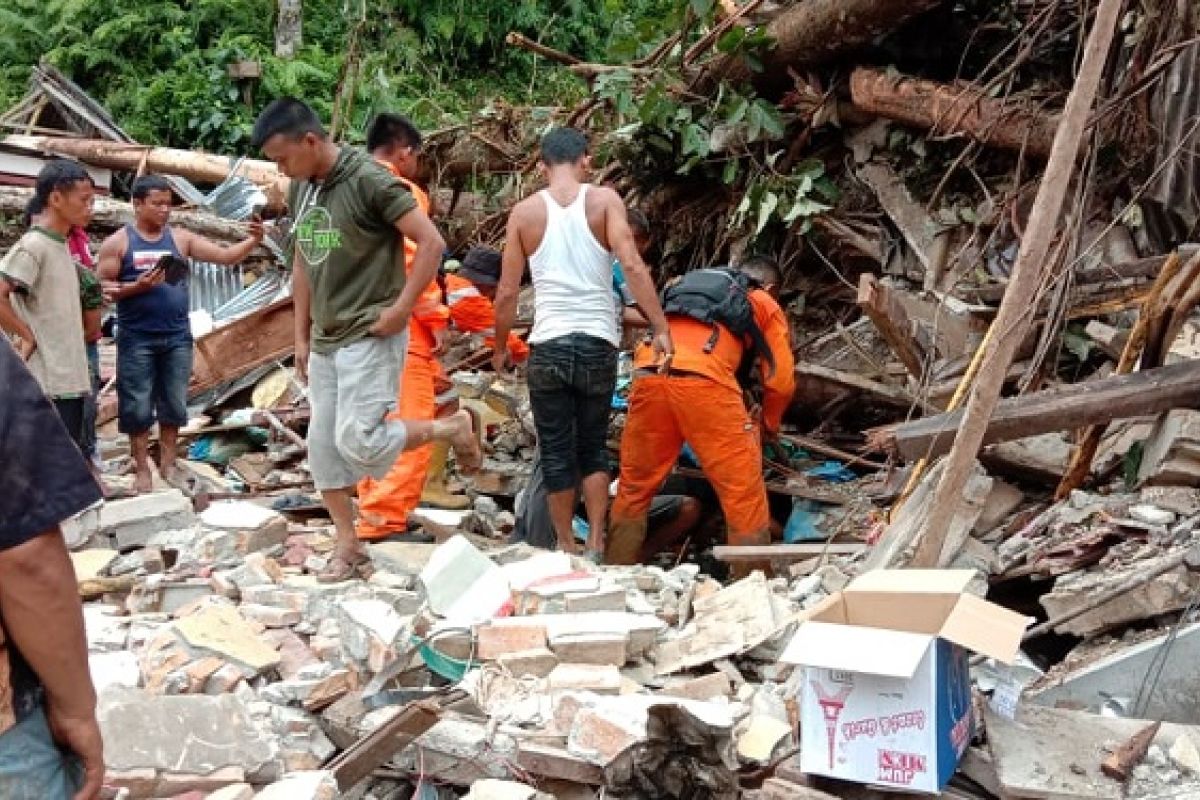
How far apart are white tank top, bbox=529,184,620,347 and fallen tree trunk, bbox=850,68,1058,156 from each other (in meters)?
1.77

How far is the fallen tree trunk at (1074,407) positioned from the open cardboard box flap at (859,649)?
52.6 inches

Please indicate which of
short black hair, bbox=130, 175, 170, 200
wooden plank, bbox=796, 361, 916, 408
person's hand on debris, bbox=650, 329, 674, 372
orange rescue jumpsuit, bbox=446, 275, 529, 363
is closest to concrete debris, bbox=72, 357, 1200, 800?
person's hand on debris, bbox=650, 329, 674, 372

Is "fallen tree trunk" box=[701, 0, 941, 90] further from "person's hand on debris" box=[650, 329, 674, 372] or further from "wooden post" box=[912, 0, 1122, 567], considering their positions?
"wooden post" box=[912, 0, 1122, 567]

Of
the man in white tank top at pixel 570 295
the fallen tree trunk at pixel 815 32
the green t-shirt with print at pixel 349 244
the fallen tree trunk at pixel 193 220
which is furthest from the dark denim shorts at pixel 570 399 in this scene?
the fallen tree trunk at pixel 193 220

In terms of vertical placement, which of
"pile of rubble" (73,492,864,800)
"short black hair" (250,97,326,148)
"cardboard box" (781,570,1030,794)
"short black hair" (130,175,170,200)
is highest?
"short black hair" (250,97,326,148)

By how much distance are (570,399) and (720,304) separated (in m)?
0.79

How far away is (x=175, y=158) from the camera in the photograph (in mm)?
11633

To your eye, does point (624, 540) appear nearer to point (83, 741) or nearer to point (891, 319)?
point (891, 319)

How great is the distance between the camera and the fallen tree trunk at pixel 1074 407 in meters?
4.23

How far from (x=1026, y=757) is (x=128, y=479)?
5.03m

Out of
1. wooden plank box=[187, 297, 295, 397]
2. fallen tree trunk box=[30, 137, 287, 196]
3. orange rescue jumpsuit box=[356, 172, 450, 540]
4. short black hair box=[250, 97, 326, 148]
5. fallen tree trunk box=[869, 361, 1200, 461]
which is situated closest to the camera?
fallen tree trunk box=[869, 361, 1200, 461]

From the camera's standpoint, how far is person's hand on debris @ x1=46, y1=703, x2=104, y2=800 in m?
1.93

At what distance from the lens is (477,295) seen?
607cm

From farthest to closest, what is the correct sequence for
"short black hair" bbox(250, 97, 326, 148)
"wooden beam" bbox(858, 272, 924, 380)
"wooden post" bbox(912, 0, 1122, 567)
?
1. "wooden beam" bbox(858, 272, 924, 380)
2. "short black hair" bbox(250, 97, 326, 148)
3. "wooden post" bbox(912, 0, 1122, 567)
